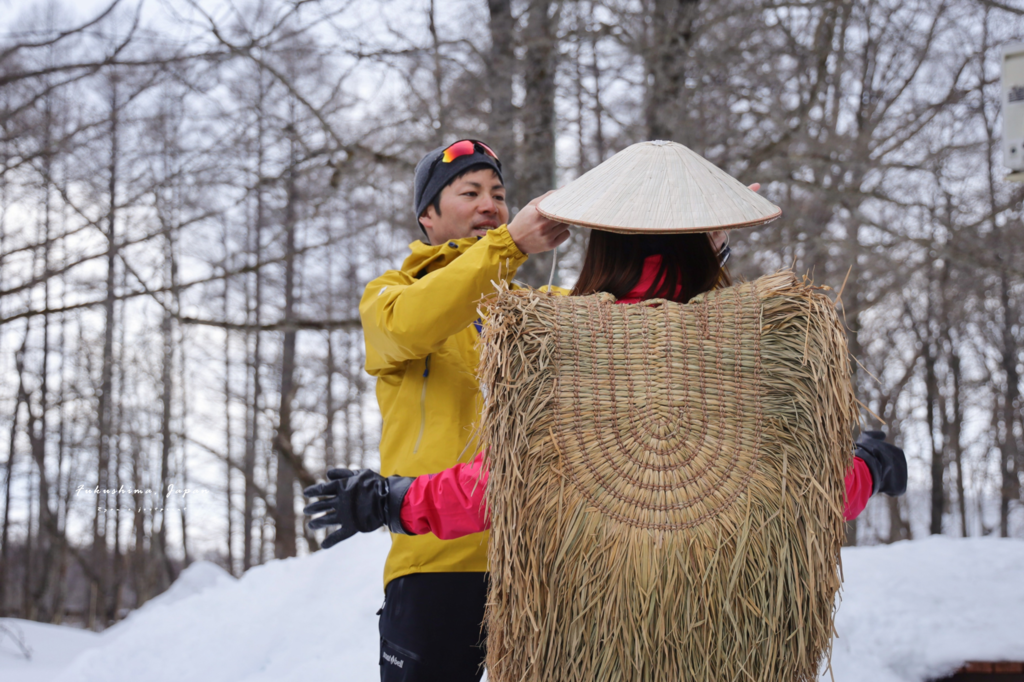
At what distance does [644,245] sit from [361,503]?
81 centimetres

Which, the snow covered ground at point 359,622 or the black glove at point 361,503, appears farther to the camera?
the snow covered ground at point 359,622

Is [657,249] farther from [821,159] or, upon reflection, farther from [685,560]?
[821,159]

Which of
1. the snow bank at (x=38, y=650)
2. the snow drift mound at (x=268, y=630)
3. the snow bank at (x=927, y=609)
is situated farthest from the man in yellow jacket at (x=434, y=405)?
the snow bank at (x=38, y=650)

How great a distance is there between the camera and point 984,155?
907 cm

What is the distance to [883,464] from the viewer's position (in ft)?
5.18

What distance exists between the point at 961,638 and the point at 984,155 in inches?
316

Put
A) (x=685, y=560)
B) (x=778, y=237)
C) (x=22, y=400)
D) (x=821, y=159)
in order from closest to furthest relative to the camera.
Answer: (x=685, y=560) → (x=821, y=159) → (x=778, y=237) → (x=22, y=400)

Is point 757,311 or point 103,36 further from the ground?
point 103,36

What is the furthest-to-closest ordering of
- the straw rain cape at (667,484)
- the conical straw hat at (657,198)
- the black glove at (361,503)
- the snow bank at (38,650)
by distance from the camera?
the snow bank at (38,650) → the black glove at (361,503) → the conical straw hat at (657,198) → the straw rain cape at (667,484)

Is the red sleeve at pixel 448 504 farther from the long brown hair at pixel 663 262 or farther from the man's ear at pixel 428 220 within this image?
the man's ear at pixel 428 220

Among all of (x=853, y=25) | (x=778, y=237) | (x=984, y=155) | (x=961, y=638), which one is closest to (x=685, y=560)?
(x=961, y=638)

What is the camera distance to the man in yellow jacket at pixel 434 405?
1.58 meters

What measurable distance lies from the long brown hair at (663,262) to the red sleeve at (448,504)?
46 cm

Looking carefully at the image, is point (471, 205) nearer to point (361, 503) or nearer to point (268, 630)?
point (361, 503)
